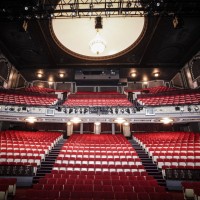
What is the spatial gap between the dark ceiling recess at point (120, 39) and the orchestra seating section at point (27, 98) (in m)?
2.50

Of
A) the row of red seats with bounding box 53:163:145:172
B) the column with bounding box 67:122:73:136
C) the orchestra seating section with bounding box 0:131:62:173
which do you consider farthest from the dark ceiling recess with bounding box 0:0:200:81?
the row of red seats with bounding box 53:163:145:172

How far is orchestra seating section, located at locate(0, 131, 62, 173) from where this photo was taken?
7.00 meters

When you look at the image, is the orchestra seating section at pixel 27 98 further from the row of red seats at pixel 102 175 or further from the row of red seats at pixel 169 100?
the row of red seats at pixel 169 100

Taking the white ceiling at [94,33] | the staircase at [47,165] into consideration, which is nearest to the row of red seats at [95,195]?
the staircase at [47,165]

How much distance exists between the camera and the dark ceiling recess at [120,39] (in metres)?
7.11

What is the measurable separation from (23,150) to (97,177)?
371cm

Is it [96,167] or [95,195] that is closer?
[95,195]

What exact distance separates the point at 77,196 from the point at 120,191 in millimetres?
1180

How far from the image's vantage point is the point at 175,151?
312 inches

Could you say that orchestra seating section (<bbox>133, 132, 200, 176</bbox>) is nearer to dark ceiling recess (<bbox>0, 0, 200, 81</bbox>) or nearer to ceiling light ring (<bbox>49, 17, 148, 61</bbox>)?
dark ceiling recess (<bbox>0, 0, 200, 81</bbox>)

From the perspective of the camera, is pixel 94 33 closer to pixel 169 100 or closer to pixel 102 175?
pixel 169 100

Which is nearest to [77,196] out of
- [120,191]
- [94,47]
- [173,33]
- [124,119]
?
[120,191]

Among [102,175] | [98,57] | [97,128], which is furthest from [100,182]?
[98,57]

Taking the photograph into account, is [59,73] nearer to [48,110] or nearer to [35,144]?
[48,110]
